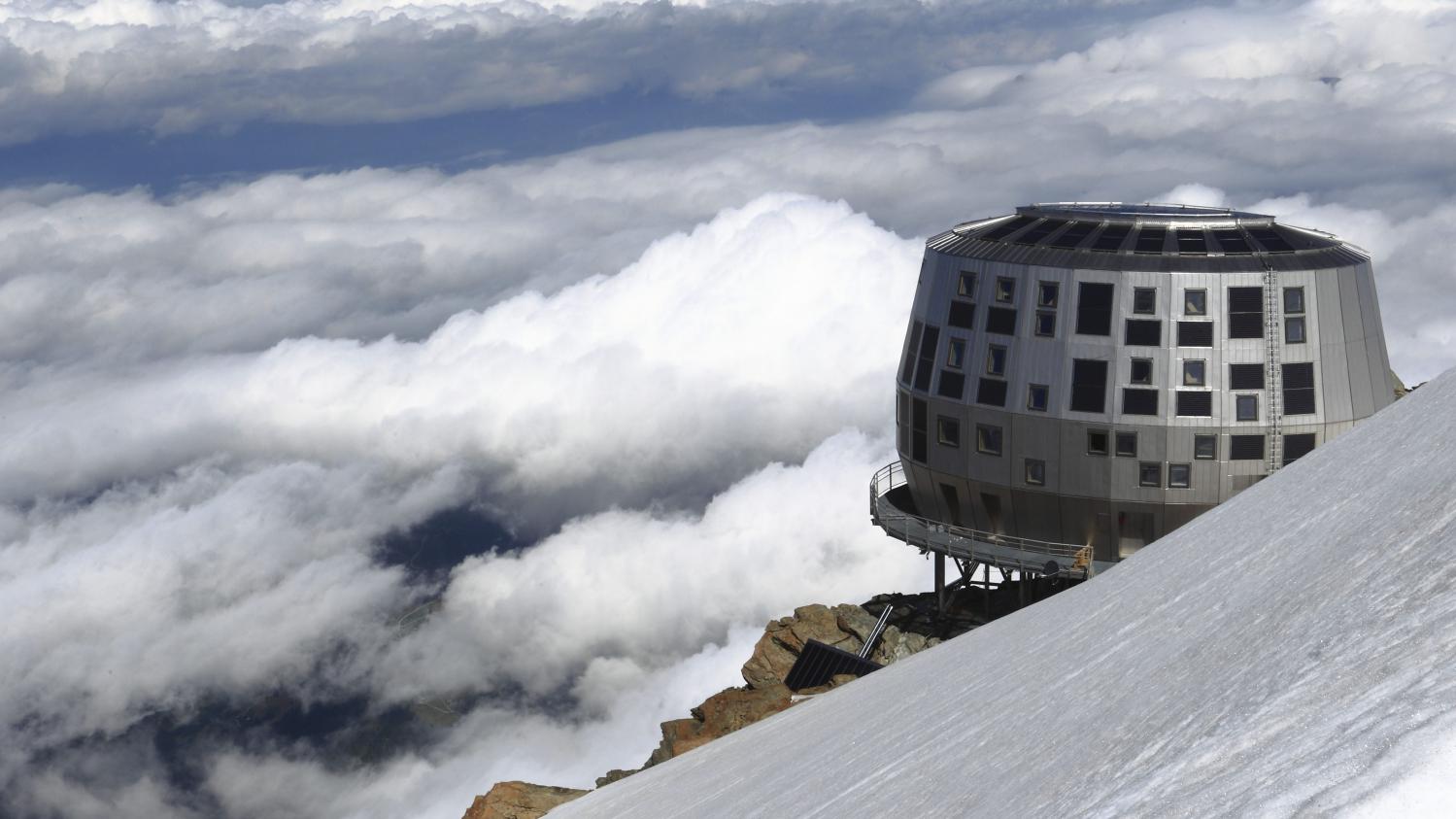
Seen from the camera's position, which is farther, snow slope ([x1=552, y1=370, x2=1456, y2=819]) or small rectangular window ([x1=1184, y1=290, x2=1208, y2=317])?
small rectangular window ([x1=1184, y1=290, x2=1208, y2=317])

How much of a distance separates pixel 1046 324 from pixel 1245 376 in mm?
7203

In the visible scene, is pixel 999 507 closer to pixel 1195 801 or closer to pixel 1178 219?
pixel 1178 219

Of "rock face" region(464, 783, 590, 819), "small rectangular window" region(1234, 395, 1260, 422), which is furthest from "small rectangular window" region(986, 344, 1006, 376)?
"rock face" region(464, 783, 590, 819)

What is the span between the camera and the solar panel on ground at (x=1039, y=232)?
180 feet

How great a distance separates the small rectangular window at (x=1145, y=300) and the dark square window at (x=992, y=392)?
18.3 ft

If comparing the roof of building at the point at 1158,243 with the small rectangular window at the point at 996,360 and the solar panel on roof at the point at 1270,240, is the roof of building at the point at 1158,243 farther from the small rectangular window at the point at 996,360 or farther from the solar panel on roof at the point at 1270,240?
the small rectangular window at the point at 996,360

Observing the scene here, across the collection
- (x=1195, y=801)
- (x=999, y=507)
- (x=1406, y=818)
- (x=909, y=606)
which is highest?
(x=1406, y=818)

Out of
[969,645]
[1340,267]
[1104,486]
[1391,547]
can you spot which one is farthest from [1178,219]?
[1391,547]

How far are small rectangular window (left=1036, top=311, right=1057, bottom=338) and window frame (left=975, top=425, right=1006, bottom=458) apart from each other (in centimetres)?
390

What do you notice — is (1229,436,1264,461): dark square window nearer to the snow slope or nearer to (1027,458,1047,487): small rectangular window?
(1027,458,1047,487): small rectangular window

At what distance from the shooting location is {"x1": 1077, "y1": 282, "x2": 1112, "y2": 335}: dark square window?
5219 centimetres

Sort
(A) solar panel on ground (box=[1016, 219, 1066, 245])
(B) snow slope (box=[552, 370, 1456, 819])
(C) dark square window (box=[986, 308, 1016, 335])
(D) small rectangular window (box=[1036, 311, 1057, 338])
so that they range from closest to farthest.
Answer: (B) snow slope (box=[552, 370, 1456, 819]) → (D) small rectangular window (box=[1036, 311, 1057, 338]) → (C) dark square window (box=[986, 308, 1016, 335]) → (A) solar panel on ground (box=[1016, 219, 1066, 245])

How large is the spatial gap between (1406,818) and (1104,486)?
4737cm

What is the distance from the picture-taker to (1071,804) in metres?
10.3
